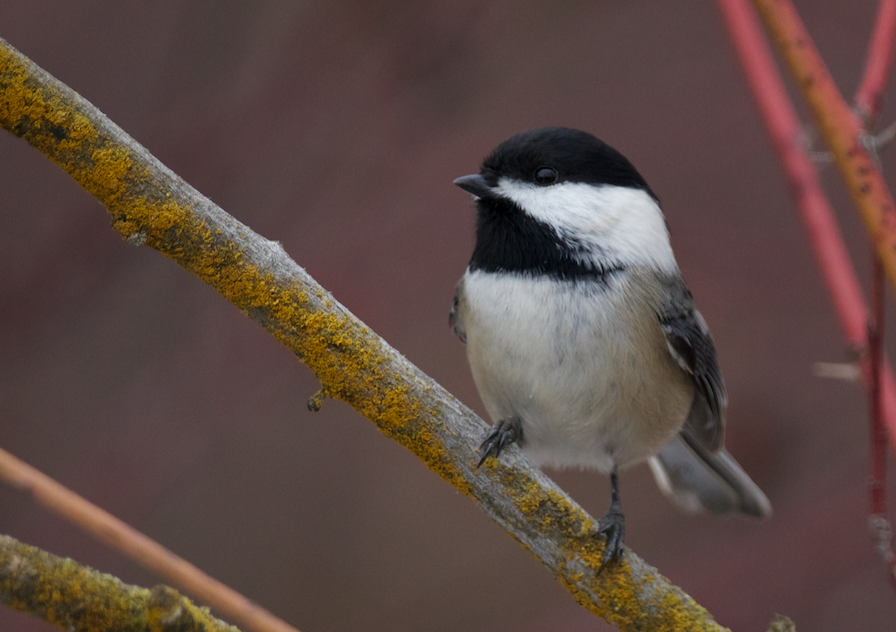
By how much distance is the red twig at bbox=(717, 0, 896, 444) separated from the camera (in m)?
0.71

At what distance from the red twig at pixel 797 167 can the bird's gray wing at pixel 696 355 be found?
0.25 metres

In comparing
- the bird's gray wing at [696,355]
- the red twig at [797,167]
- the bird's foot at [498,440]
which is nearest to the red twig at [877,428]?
the red twig at [797,167]

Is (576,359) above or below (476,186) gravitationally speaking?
below

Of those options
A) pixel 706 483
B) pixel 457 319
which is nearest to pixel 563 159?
Answer: pixel 457 319

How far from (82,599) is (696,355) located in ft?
2.61

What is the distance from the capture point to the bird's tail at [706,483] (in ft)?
3.73

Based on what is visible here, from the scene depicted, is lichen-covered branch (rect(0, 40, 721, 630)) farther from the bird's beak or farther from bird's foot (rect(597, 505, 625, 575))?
the bird's beak

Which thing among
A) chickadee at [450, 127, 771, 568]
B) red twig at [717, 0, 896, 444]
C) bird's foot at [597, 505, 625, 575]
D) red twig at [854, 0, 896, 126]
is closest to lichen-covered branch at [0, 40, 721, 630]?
bird's foot at [597, 505, 625, 575]

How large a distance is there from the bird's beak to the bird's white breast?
10 centimetres

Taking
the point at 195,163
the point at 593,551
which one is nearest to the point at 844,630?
the point at 593,551

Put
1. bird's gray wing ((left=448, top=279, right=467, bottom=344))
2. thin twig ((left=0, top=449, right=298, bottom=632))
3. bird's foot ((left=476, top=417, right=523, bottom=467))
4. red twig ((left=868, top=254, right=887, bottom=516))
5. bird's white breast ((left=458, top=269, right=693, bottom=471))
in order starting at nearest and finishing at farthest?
thin twig ((left=0, top=449, right=298, bottom=632)), red twig ((left=868, top=254, right=887, bottom=516)), bird's foot ((left=476, top=417, right=523, bottom=467)), bird's white breast ((left=458, top=269, right=693, bottom=471)), bird's gray wing ((left=448, top=279, right=467, bottom=344))

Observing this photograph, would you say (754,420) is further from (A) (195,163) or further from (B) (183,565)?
(B) (183,565)

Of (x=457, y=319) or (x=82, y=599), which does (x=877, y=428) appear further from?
(x=457, y=319)

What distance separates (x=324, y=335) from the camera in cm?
64
